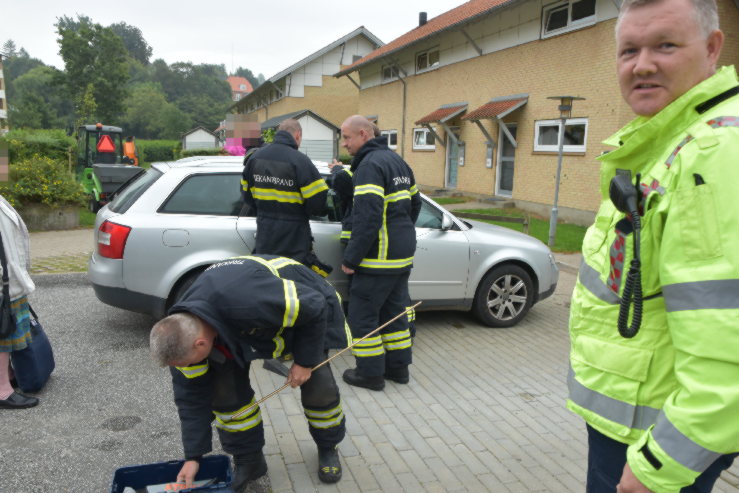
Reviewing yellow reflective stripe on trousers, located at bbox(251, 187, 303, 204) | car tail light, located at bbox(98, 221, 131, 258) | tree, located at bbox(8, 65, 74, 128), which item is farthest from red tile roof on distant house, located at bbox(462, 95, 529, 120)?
tree, located at bbox(8, 65, 74, 128)

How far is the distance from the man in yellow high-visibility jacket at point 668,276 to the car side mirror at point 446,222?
13.2ft

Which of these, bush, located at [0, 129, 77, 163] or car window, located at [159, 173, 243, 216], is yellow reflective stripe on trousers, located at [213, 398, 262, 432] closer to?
car window, located at [159, 173, 243, 216]

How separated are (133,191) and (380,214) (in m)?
2.47

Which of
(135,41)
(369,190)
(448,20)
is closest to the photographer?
(369,190)

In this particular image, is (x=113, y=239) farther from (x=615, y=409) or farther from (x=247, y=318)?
(x=615, y=409)

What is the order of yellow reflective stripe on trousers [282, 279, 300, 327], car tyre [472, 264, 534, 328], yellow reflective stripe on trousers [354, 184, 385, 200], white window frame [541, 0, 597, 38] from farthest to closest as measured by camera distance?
white window frame [541, 0, 597, 38] < car tyre [472, 264, 534, 328] < yellow reflective stripe on trousers [354, 184, 385, 200] < yellow reflective stripe on trousers [282, 279, 300, 327]

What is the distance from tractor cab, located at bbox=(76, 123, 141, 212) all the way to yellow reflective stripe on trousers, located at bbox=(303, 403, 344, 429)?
1093cm

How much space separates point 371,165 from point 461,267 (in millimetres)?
2025

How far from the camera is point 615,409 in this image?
1452 millimetres

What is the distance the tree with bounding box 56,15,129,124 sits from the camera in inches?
2675

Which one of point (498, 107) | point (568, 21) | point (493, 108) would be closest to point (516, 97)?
point (498, 107)

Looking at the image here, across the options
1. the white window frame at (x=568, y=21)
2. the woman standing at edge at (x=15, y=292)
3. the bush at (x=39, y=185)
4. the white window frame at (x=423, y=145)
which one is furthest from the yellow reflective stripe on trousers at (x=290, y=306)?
the white window frame at (x=423, y=145)

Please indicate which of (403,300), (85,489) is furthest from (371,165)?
(85,489)

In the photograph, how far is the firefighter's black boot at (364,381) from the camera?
170 inches
